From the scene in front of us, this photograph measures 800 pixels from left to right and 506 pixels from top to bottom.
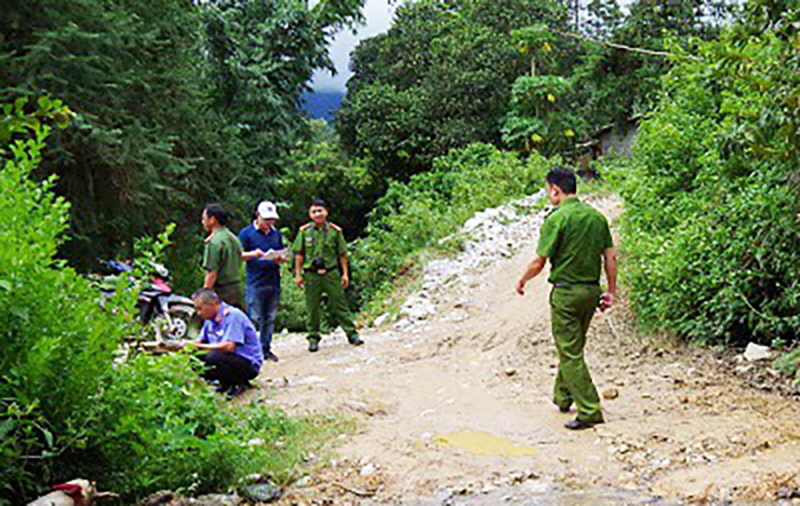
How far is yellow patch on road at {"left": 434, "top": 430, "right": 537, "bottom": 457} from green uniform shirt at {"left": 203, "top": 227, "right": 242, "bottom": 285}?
3283 millimetres

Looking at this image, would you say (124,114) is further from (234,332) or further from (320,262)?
(234,332)

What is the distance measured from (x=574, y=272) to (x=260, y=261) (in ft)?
13.1

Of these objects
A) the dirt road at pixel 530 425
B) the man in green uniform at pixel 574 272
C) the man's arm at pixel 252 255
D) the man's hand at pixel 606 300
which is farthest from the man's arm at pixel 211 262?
the man's hand at pixel 606 300

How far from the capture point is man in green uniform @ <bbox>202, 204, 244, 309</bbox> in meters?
7.70

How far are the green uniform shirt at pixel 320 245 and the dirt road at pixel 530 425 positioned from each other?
1.13 m

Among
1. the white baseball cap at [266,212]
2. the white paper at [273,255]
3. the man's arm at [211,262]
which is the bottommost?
the man's arm at [211,262]

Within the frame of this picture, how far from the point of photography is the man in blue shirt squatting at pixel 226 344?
6.48 metres

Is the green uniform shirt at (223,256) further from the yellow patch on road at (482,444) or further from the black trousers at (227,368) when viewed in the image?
the yellow patch on road at (482,444)

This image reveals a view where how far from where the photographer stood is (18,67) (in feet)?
32.0

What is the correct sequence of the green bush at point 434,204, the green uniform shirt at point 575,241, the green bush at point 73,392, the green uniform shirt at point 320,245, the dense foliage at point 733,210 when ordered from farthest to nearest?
the green bush at point 434,204
the green uniform shirt at point 320,245
the green uniform shirt at point 575,241
the dense foliage at point 733,210
the green bush at point 73,392

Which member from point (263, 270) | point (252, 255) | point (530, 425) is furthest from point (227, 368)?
point (530, 425)

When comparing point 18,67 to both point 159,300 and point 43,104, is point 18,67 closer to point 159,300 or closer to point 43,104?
point 159,300

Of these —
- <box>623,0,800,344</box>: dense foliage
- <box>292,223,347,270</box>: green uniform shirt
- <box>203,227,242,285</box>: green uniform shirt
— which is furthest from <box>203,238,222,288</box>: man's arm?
<box>623,0,800,344</box>: dense foliage

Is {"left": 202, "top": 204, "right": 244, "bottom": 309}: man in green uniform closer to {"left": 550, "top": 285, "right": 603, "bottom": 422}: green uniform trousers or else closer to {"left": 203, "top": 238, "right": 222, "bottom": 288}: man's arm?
{"left": 203, "top": 238, "right": 222, "bottom": 288}: man's arm
